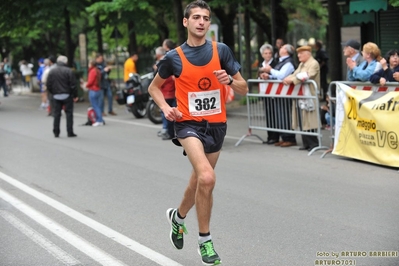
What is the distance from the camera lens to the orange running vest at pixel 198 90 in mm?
5871

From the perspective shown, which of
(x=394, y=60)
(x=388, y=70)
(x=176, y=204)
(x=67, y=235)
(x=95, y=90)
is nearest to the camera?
(x=67, y=235)

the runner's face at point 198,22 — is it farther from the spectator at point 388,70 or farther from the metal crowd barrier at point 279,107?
the metal crowd barrier at point 279,107

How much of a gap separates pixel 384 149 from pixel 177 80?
572cm

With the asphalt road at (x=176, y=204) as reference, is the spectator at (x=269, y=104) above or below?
above

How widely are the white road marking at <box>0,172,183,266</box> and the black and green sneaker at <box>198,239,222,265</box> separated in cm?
34

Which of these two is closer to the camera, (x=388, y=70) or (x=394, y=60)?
(x=394, y=60)

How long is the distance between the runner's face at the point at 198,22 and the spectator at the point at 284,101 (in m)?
7.62

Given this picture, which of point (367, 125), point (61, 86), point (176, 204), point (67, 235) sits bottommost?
point (176, 204)

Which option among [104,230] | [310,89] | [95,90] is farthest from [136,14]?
[104,230]

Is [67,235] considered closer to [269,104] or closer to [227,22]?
[269,104]

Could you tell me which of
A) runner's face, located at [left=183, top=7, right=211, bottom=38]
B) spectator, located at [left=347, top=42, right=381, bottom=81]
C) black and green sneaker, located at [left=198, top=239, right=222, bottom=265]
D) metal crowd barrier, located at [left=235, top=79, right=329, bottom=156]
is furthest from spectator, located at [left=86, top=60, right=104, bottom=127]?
black and green sneaker, located at [left=198, top=239, right=222, bottom=265]

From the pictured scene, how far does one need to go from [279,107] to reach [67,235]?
7.17m

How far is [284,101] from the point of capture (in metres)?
13.5

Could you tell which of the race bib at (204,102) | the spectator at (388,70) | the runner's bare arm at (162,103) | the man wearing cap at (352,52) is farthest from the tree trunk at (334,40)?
the race bib at (204,102)
